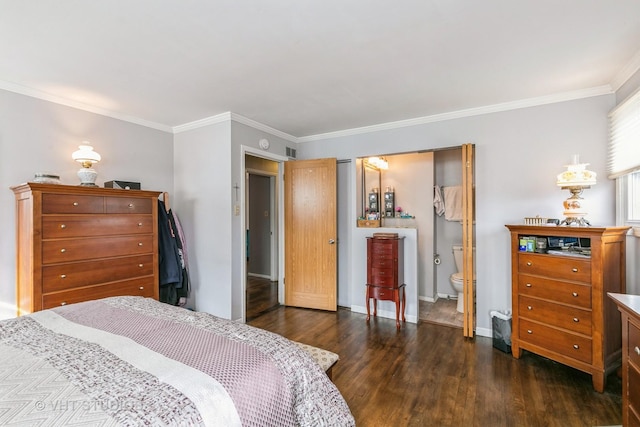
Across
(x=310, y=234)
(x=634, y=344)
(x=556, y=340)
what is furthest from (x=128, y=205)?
(x=556, y=340)

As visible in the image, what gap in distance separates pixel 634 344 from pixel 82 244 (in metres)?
3.69

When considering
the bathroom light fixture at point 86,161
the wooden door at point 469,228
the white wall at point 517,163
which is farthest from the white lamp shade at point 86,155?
the wooden door at point 469,228

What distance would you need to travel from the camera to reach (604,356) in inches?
84.6

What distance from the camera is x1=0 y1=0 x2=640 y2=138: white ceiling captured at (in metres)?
1.68

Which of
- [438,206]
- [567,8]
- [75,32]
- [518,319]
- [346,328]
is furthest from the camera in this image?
[438,206]

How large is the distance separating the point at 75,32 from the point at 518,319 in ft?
12.8

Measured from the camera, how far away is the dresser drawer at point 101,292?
7.91 feet

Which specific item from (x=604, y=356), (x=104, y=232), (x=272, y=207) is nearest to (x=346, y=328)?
(x=604, y=356)

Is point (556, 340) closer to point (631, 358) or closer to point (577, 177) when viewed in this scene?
point (631, 358)

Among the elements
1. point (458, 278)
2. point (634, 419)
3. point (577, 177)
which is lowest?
point (634, 419)

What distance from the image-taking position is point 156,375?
1.01 metres

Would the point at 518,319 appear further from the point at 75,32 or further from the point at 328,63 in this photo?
the point at 75,32

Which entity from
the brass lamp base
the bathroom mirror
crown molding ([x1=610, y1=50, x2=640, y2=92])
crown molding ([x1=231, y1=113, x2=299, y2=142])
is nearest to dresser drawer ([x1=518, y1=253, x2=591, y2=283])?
the brass lamp base

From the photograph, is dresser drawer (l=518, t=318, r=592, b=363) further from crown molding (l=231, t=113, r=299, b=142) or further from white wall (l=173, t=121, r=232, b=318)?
crown molding (l=231, t=113, r=299, b=142)
